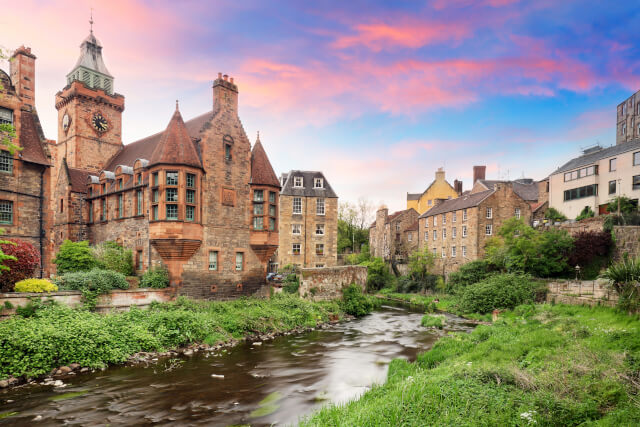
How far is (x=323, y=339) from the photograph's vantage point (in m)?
19.3

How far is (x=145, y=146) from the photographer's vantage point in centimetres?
2736

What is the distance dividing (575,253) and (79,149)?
40632 mm

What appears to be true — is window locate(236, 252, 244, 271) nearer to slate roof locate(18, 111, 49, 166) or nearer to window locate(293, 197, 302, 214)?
slate roof locate(18, 111, 49, 166)

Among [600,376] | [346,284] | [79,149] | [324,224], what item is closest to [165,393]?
[600,376]

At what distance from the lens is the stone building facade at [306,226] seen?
40.0 m

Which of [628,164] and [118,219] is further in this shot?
[628,164]

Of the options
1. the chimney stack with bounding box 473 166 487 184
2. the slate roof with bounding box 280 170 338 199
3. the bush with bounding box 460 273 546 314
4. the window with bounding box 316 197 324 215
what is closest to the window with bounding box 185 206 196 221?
the slate roof with bounding box 280 170 338 199

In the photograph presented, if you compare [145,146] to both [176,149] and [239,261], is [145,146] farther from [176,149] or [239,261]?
Answer: [239,261]

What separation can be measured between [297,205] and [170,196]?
69.1 ft

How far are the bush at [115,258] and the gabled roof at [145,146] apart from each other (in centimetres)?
695

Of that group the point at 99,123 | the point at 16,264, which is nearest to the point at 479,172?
the point at 99,123

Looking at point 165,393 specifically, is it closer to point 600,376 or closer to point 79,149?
point 600,376

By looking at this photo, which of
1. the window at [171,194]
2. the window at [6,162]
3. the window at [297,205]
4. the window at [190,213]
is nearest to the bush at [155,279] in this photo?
the window at [190,213]

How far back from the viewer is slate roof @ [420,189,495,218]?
124ft
